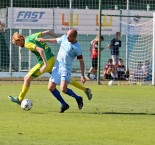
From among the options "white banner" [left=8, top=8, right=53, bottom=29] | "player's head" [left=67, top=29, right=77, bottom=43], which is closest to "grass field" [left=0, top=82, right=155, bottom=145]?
"player's head" [left=67, top=29, right=77, bottom=43]

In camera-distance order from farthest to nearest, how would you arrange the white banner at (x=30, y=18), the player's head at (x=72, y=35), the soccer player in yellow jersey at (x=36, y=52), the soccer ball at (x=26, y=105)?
the white banner at (x=30, y=18) → the soccer player in yellow jersey at (x=36, y=52) → the soccer ball at (x=26, y=105) → the player's head at (x=72, y=35)

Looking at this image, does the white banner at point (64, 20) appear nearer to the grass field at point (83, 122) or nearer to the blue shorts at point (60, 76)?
the grass field at point (83, 122)

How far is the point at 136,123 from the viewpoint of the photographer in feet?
45.2

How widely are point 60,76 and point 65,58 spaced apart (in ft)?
1.36

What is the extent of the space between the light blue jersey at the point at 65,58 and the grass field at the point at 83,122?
782 mm

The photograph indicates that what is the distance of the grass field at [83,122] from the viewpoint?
444 inches

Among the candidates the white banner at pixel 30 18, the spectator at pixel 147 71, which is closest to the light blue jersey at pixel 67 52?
the spectator at pixel 147 71

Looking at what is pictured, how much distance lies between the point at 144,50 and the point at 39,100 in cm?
1202

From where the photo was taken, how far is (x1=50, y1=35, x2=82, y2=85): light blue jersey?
52.2 feet

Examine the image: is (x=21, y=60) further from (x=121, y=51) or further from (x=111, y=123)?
(x=111, y=123)

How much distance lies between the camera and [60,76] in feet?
52.5

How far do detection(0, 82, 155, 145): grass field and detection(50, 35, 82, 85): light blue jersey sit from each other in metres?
0.78

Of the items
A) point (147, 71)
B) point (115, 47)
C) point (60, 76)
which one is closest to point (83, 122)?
point (60, 76)

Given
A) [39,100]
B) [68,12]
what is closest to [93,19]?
[68,12]
